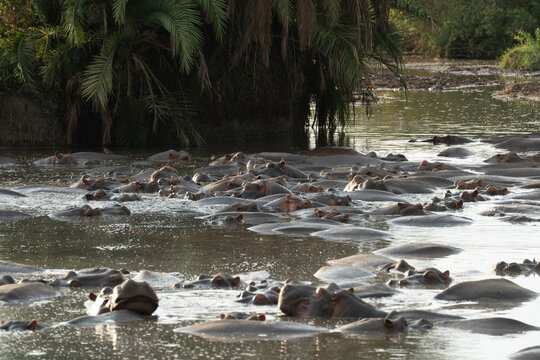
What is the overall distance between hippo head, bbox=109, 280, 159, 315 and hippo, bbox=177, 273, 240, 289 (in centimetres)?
80

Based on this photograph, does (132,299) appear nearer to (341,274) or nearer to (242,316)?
(242,316)

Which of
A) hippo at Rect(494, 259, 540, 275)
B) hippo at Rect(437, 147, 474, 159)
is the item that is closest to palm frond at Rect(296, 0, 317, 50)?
hippo at Rect(437, 147, 474, 159)

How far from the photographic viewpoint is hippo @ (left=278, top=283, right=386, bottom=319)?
213 inches

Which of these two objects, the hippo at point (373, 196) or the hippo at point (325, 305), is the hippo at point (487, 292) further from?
the hippo at point (373, 196)

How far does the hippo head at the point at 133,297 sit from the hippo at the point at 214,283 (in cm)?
80

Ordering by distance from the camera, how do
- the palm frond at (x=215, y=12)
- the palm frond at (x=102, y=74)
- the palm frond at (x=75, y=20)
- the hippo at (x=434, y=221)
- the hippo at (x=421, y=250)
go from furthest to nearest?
the palm frond at (x=215, y=12) → the palm frond at (x=102, y=74) → the palm frond at (x=75, y=20) → the hippo at (x=434, y=221) → the hippo at (x=421, y=250)

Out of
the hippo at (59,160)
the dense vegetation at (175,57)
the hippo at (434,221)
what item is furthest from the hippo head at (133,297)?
the dense vegetation at (175,57)

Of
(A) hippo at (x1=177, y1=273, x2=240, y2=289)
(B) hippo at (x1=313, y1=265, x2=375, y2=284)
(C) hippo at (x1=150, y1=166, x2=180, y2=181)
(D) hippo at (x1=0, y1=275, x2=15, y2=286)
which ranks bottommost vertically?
(B) hippo at (x1=313, y1=265, x2=375, y2=284)

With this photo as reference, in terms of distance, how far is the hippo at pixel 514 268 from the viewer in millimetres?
6715

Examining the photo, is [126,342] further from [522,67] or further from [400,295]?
[522,67]

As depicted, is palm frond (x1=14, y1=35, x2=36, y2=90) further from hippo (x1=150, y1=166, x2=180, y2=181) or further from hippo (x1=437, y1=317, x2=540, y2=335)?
hippo (x1=437, y1=317, x2=540, y2=335)

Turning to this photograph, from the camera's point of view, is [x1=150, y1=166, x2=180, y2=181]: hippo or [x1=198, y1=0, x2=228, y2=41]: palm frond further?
[x1=198, y1=0, x2=228, y2=41]: palm frond

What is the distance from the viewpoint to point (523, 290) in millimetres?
6008

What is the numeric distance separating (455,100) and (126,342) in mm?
22165
